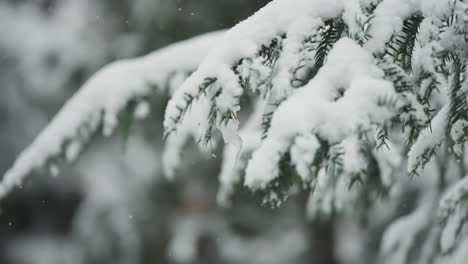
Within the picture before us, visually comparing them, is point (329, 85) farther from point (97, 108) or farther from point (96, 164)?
point (96, 164)

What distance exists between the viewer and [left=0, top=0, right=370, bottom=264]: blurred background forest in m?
4.25

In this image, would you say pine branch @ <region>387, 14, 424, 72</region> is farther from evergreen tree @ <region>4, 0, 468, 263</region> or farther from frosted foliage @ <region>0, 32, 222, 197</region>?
frosted foliage @ <region>0, 32, 222, 197</region>

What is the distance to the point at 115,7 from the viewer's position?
4.66 m

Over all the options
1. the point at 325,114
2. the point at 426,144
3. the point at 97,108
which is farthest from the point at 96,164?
the point at 325,114

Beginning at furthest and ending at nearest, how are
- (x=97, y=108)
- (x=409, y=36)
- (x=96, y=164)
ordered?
(x=96, y=164) → (x=97, y=108) → (x=409, y=36)

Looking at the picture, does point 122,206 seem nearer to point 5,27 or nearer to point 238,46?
point 5,27

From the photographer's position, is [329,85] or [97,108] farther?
[97,108]

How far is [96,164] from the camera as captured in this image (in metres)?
4.53

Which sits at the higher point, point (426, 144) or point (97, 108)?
point (97, 108)

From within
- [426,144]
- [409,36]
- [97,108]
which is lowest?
[426,144]

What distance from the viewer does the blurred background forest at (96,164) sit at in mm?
4250

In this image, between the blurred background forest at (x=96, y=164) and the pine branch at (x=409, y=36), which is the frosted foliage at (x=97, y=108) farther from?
the blurred background forest at (x=96, y=164)

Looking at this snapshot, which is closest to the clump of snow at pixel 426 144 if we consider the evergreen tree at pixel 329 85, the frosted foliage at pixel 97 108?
the evergreen tree at pixel 329 85

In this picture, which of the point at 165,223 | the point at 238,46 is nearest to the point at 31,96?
the point at 165,223
